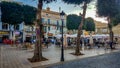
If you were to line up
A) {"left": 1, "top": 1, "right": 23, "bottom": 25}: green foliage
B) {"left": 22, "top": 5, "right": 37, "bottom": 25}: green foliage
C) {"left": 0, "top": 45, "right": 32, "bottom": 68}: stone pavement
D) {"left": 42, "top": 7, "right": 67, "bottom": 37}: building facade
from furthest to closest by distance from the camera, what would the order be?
{"left": 42, "top": 7, "right": 67, "bottom": 37}: building facade → {"left": 22, "top": 5, "right": 37, "bottom": 25}: green foliage → {"left": 1, "top": 1, "right": 23, "bottom": 25}: green foliage → {"left": 0, "top": 45, "right": 32, "bottom": 68}: stone pavement

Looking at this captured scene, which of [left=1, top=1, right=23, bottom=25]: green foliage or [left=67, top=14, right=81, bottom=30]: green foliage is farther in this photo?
[left=67, top=14, right=81, bottom=30]: green foliage

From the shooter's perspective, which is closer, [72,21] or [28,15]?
[28,15]

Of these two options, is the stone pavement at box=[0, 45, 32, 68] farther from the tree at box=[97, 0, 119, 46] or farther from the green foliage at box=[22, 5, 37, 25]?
the green foliage at box=[22, 5, 37, 25]

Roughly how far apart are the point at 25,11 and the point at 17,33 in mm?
7622

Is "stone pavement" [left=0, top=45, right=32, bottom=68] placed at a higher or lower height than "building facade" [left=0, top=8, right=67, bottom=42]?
lower

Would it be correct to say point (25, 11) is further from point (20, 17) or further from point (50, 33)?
point (50, 33)

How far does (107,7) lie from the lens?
35594mm

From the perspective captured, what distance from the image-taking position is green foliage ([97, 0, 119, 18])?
114ft

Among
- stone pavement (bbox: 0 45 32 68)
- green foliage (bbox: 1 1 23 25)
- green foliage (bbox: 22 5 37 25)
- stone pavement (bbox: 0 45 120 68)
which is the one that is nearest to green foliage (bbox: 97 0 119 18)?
stone pavement (bbox: 0 45 120 68)

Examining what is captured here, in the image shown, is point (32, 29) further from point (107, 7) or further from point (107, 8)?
point (107, 7)

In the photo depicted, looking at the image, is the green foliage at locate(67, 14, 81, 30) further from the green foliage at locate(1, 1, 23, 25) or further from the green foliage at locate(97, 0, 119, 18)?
the green foliage at locate(97, 0, 119, 18)

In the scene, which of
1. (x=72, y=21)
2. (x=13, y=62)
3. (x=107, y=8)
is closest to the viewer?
(x=13, y=62)

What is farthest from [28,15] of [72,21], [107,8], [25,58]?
[25,58]

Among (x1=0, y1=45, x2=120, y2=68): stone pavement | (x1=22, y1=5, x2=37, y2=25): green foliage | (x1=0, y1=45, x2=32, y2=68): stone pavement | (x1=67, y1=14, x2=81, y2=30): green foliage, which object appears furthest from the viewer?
(x1=67, y1=14, x2=81, y2=30): green foliage
